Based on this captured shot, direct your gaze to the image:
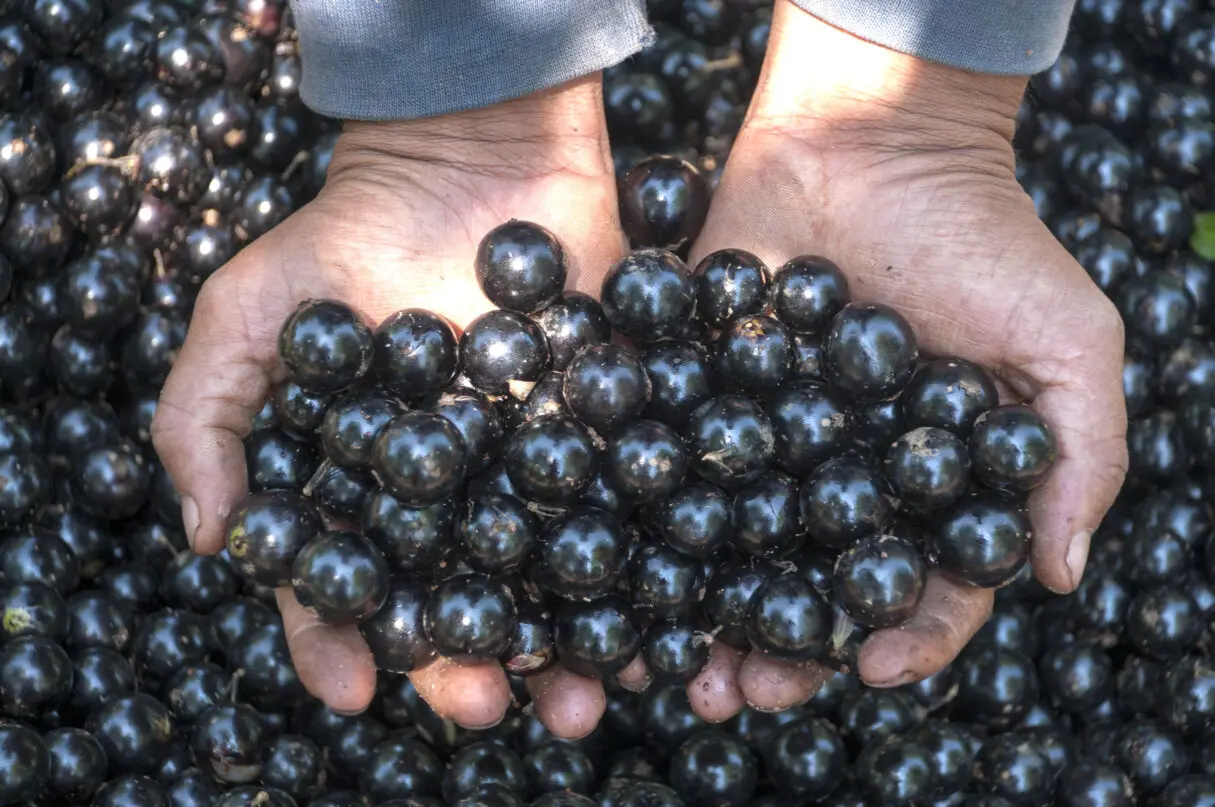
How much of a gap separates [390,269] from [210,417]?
1.50 feet

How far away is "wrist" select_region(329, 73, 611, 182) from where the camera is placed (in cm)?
282

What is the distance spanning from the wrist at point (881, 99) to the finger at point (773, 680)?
3.51ft

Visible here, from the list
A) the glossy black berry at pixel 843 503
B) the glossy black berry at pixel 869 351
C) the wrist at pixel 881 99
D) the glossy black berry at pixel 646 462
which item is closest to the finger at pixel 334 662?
the glossy black berry at pixel 646 462

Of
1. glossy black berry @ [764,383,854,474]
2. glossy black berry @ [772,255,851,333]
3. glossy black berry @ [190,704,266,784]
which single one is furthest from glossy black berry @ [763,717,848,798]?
glossy black berry @ [190,704,266,784]

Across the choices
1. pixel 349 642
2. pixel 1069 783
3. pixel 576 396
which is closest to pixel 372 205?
pixel 576 396

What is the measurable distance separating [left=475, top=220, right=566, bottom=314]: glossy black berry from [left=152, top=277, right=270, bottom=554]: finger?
1.51 feet

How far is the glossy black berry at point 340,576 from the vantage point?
2219mm

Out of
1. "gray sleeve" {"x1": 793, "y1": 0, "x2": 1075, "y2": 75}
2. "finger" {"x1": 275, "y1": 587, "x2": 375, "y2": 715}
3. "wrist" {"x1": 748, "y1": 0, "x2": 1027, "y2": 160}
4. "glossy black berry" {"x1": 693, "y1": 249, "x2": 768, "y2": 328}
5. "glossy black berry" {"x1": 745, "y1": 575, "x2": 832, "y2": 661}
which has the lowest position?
"finger" {"x1": 275, "y1": 587, "x2": 375, "y2": 715}

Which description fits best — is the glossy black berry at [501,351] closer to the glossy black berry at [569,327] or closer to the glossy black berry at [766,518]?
the glossy black berry at [569,327]

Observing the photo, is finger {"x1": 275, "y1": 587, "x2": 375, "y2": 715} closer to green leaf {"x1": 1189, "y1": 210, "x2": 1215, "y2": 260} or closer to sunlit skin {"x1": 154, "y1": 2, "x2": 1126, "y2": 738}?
sunlit skin {"x1": 154, "y1": 2, "x2": 1126, "y2": 738}

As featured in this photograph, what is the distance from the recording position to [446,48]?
2.69 m

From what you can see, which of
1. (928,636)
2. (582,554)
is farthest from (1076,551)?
(582,554)

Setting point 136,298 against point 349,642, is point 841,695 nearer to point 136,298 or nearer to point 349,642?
point 349,642

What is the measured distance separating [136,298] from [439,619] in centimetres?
128
